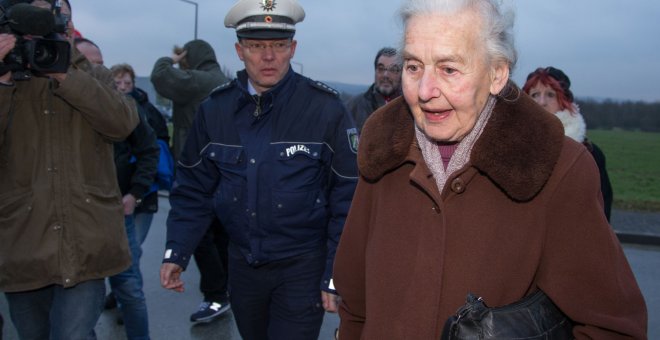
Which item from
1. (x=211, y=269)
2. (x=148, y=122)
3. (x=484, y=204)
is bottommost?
(x=211, y=269)

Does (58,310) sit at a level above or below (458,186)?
below

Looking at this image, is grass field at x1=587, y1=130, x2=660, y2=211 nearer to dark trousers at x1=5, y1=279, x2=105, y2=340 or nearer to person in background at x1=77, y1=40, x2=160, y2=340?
person in background at x1=77, y1=40, x2=160, y2=340

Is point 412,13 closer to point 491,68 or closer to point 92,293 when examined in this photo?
point 491,68

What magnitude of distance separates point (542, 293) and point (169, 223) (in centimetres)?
199

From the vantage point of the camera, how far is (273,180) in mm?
2918

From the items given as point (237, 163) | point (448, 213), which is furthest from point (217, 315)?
point (448, 213)

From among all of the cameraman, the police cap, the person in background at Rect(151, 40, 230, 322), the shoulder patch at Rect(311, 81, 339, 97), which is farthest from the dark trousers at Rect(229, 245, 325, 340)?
the person in background at Rect(151, 40, 230, 322)

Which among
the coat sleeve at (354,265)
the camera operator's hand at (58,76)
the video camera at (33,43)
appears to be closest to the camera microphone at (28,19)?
the video camera at (33,43)

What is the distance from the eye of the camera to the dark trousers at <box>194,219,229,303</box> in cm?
541

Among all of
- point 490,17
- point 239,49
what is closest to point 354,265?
point 490,17

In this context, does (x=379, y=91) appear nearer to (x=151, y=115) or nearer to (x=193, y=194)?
(x=151, y=115)

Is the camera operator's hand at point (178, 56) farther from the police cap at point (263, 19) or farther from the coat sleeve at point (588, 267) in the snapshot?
the coat sleeve at point (588, 267)

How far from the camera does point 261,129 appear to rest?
301 centimetres

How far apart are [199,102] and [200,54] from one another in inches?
21.4
